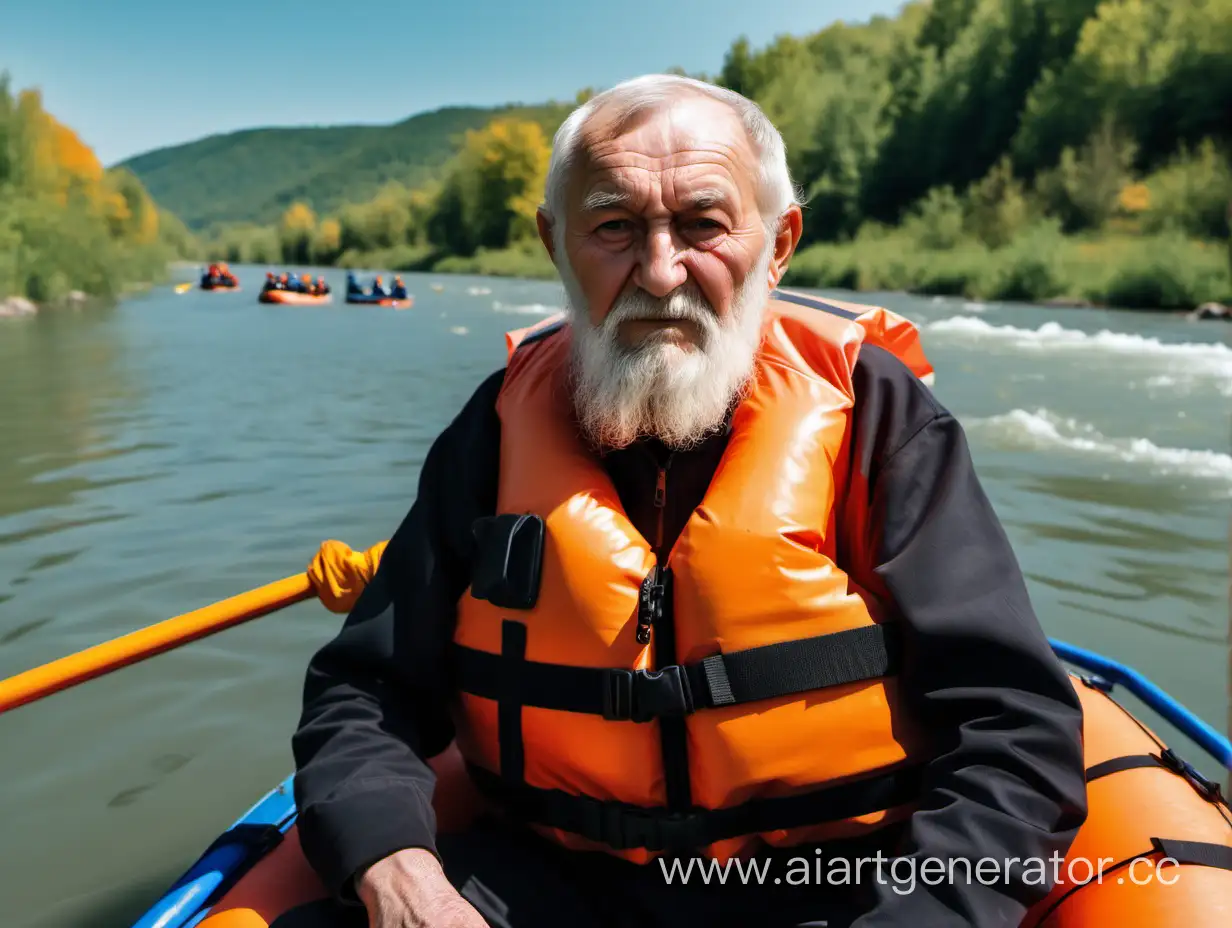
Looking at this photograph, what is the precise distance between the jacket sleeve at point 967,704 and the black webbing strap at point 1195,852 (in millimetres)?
167

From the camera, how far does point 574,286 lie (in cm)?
Answer: 176

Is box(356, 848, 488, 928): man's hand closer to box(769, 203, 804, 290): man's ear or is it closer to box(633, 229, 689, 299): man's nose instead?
box(633, 229, 689, 299): man's nose

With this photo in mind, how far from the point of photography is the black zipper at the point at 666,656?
1534 millimetres

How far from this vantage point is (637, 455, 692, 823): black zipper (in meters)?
1.53

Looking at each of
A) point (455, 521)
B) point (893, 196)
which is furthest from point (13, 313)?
point (893, 196)

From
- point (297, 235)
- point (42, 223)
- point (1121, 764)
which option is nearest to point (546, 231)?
point (1121, 764)

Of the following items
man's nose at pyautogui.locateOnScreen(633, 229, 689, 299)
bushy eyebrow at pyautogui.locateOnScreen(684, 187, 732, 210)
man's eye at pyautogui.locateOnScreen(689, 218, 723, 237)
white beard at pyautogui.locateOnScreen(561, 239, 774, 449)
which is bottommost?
white beard at pyautogui.locateOnScreen(561, 239, 774, 449)

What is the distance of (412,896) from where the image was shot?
1.45 m

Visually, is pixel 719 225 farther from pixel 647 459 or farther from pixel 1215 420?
pixel 1215 420

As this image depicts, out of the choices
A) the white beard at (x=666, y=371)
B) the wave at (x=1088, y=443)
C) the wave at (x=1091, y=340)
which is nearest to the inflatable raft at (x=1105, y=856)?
the white beard at (x=666, y=371)

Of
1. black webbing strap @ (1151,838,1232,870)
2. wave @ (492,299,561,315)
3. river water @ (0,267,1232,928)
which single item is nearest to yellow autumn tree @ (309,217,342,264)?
wave @ (492,299,561,315)

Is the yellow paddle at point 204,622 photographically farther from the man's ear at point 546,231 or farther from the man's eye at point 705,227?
the man's eye at point 705,227

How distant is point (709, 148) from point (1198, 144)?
3499 cm

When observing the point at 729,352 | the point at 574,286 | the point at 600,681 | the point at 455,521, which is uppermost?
the point at 574,286
